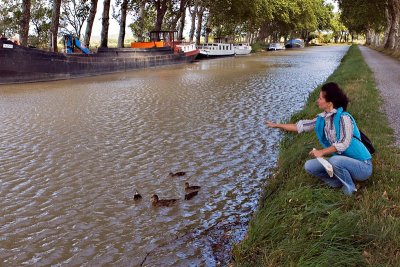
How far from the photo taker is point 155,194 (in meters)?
6.75

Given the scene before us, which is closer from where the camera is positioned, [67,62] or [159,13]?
[67,62]

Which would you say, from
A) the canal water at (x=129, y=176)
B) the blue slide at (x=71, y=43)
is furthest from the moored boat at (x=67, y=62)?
the canal water at (x=129, y=176)

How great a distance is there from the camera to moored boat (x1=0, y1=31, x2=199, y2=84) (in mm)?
21842

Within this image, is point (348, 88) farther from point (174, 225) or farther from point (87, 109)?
point (174, 225)

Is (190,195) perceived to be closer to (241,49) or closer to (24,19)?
(24,19)

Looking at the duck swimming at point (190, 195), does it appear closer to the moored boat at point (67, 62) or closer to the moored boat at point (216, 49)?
the moored boat at point (67, 62)

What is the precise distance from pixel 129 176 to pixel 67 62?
1930 cm

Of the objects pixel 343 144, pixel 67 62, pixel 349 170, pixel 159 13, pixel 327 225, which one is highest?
pixel 159 13

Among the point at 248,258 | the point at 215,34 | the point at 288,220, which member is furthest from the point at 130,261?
the point at 215,34

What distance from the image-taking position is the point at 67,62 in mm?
25359

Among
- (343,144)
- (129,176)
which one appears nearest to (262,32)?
(129,176)

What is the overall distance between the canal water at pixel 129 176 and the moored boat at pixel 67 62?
6.66m

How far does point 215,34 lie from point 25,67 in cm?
5635

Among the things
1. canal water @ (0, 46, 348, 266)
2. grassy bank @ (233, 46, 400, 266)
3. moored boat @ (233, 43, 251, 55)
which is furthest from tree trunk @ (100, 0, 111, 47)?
grassy bank @ (233, 46, 400, 266)
